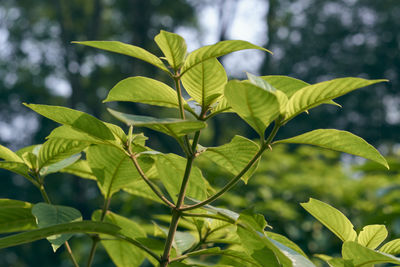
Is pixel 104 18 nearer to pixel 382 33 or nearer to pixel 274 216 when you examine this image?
pixel 382 33

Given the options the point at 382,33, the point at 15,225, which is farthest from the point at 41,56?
the point at 15,225

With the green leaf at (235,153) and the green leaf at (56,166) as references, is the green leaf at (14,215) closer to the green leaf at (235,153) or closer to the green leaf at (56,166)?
the green leaf at (56,166)

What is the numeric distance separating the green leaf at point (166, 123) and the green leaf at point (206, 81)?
10 cm

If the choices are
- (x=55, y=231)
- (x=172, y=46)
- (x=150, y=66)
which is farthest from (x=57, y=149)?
(x=150, y=66)

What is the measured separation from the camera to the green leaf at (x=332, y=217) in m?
0.66

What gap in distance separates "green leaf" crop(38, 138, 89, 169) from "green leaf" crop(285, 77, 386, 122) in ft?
1.23

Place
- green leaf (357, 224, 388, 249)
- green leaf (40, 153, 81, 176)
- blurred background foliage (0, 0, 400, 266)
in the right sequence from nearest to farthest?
green leaf (357, 224, 388, 249) < green leaf (40, 153, 81, 176) < blurred background foliage (0, 0, 400, 266)

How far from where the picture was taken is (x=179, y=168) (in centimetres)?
75

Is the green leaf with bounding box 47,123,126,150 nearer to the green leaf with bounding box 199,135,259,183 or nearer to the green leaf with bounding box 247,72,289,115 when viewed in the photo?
the green leaf with bounding box 199,135,259,183

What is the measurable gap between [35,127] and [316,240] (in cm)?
1603

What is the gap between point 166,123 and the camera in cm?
48

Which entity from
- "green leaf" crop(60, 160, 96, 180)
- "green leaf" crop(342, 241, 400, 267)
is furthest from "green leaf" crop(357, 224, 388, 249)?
"green leaf" crop(60, 160, 96, 180)

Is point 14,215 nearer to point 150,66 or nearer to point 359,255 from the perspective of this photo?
point 359,255

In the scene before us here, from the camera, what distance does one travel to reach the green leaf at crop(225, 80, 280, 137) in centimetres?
49
